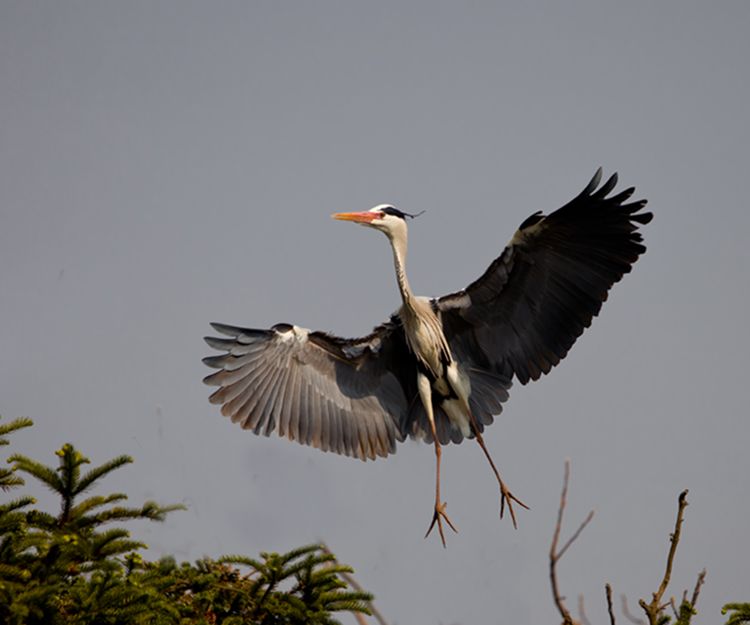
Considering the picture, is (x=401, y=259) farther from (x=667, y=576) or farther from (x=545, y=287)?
(x=667, y=576)

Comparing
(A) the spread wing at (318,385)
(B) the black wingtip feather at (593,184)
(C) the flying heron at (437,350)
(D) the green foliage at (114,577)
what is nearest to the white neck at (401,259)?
(C) the flying heron at (437,350)

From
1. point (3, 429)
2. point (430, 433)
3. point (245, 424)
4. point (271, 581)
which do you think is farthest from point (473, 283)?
point (3, 429)

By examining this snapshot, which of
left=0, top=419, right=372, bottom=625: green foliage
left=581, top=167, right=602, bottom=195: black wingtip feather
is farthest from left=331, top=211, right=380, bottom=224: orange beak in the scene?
left=0, top=419, right=372, bottom=625: green foliage

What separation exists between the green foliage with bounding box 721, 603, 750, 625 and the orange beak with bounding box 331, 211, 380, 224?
5.04 meters

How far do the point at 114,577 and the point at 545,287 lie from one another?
15.9ft

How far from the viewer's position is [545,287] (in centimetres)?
904

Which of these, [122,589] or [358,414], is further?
[358,414]

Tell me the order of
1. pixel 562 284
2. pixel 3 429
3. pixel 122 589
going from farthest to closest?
1. pixel 562 284
2. pixel 3 429
3. pixel 122 589

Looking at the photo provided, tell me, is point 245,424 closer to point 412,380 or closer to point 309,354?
point 309,354

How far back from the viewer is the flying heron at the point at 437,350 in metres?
8.72

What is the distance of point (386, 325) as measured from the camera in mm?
9844

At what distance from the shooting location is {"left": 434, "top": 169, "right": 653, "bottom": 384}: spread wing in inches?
337

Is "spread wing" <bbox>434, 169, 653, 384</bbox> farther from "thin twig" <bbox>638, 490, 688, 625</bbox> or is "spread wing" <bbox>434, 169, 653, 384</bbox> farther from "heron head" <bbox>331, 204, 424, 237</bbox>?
"thin twig" <bbox>638, 490, 688, 625</bbox>

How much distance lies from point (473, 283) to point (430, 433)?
5.08ft
